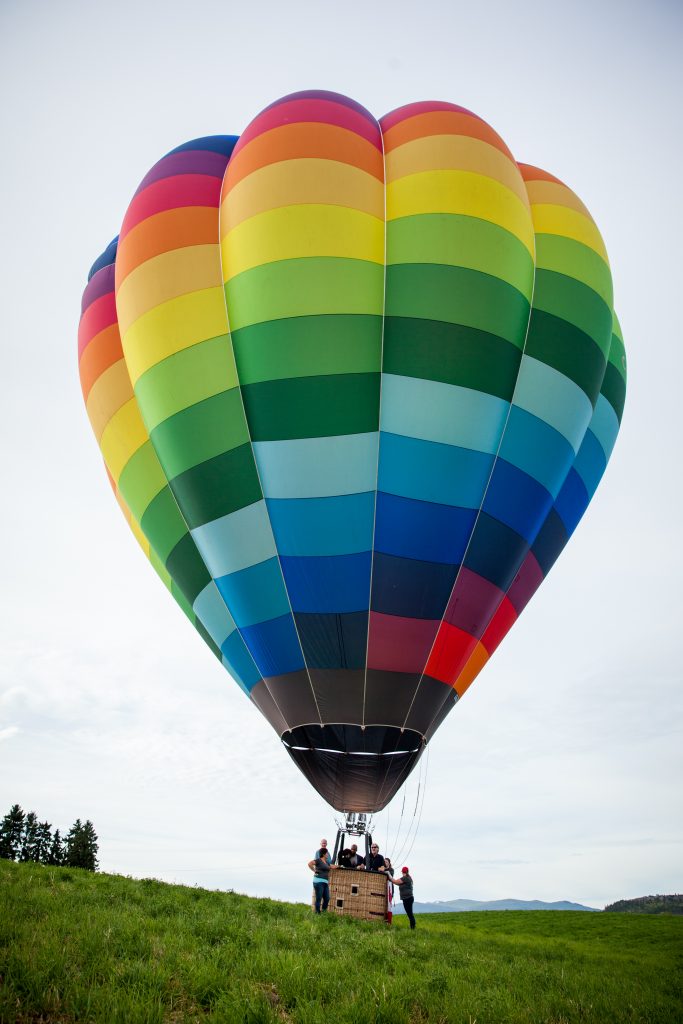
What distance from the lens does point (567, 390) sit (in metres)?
8.61

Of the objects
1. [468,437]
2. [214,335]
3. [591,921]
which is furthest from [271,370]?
[591,921]

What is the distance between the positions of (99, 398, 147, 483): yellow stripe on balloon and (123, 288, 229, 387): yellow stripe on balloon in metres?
1.18

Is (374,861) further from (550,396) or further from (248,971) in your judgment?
(550,396)

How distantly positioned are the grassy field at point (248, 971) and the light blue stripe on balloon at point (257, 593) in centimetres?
318

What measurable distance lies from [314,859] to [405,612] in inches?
132

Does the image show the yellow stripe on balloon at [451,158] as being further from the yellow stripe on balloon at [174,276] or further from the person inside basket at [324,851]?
the person inside basket at [324,851]

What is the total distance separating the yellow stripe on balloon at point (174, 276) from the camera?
8.21 m

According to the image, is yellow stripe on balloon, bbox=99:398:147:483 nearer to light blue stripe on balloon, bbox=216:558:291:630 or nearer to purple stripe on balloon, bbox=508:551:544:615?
light blue stripe on balloon, bbox=216:558:291:630

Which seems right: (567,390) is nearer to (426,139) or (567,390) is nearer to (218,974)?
(426,139)

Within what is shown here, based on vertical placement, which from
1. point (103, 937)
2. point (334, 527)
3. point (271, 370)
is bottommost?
point (103, 937)

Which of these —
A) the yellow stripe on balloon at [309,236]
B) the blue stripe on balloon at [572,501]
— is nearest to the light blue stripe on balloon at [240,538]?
the yellow stripe on balloon at [309,236]

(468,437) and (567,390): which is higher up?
(567,390)

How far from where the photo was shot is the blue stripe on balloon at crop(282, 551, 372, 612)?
25.6 ft

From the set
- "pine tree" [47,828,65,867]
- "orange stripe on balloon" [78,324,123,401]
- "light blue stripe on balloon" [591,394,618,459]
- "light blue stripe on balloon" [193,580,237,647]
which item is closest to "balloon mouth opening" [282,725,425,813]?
"light blue stripe on balloon" [193,580,237,647]
